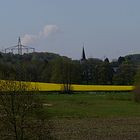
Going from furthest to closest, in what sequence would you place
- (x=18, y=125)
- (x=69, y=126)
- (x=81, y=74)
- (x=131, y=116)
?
(x=81, y=74) < (x=131, y=116) < (x=69, y=126) < (x=18, y=125)

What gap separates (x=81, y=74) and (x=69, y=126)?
223 ft


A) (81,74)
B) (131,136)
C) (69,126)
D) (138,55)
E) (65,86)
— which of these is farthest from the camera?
(138,55)

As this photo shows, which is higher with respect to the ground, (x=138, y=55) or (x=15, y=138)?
(x=138, y=55)

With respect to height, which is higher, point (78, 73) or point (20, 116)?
point (78, 73)

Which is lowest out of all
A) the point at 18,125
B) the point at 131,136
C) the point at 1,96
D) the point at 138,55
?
the point at 131,136

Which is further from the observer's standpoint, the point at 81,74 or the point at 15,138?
the point at 81,74

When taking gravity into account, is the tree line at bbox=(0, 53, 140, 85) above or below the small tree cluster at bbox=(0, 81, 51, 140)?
above

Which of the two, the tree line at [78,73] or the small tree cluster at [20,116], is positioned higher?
the tree line at [78,73]

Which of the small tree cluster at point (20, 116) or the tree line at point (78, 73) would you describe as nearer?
the small tree cluster at point (20, 116)

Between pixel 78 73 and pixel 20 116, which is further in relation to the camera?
pixel 78 73

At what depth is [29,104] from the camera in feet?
49.2

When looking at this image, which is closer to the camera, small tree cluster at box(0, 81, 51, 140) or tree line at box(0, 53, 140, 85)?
small tree cluster at box(0, 81, 51, 140)

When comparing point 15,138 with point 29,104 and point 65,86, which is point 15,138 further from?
point 65,86

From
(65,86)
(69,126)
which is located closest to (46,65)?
(65,86)
